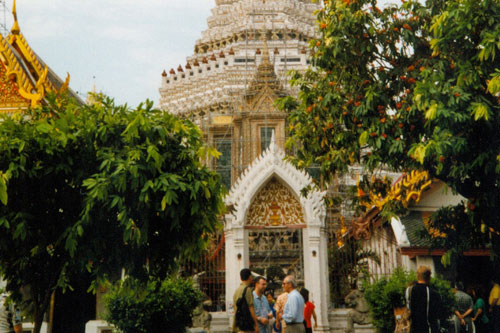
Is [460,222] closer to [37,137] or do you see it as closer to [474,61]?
[474,61]

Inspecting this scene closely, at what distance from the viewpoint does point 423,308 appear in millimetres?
8656

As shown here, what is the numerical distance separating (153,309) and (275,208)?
209 inches

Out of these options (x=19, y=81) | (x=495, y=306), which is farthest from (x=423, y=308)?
(x=19, y=81)

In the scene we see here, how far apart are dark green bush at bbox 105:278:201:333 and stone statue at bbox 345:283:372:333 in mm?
3805

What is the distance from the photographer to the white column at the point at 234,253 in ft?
56.1

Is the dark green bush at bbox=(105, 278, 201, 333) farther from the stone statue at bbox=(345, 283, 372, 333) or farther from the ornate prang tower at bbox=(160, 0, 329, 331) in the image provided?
the stone statue at bbox=(345, 283, 372, 333)

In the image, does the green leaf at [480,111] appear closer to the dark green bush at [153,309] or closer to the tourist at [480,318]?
the tourist at [480,318]

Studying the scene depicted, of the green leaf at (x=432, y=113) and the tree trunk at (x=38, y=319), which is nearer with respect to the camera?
the green leaf at (x=432, y=113)

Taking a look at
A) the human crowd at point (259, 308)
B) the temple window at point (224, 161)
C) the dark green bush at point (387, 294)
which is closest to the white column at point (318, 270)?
the dark green bush at point (387, 294)

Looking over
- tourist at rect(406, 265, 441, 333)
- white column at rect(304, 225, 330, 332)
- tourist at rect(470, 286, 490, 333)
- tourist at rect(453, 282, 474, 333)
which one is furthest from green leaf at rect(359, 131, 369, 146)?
white column at rect(304, 225, 330, 332)

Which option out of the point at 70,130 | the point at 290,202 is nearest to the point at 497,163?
the point at 70,130

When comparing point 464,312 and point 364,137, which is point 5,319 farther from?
point 464,312

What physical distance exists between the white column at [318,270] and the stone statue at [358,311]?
1.02 metres

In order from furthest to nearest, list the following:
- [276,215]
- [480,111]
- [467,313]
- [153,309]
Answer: [276,215]
[153,309]
[467,313]
[480,111]
